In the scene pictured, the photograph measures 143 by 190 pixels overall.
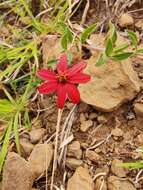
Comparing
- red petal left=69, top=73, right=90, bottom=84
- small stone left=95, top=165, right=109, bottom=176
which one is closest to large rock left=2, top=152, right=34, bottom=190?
small stone left=95, top=165, right=109, bottom=176

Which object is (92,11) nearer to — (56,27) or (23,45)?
(56,27)

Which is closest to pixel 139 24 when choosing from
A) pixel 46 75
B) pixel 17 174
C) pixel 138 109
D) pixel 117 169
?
pixel 138 109

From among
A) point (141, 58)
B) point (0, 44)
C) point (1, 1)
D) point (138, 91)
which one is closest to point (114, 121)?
point (138, 91)

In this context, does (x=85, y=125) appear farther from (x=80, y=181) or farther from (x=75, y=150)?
(x=80, y=181)

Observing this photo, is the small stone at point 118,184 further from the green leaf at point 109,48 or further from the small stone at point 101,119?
the green leaf at point 109,48

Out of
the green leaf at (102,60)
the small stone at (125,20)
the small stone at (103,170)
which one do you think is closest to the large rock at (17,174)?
the small stone at (103,170)

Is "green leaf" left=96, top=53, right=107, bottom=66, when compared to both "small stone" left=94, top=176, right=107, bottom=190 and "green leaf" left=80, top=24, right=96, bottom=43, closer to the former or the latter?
"green leaf" left=80, top=24, right=96, bottom=43

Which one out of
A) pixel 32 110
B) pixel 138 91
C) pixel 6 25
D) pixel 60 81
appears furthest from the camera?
pixel 6 25
